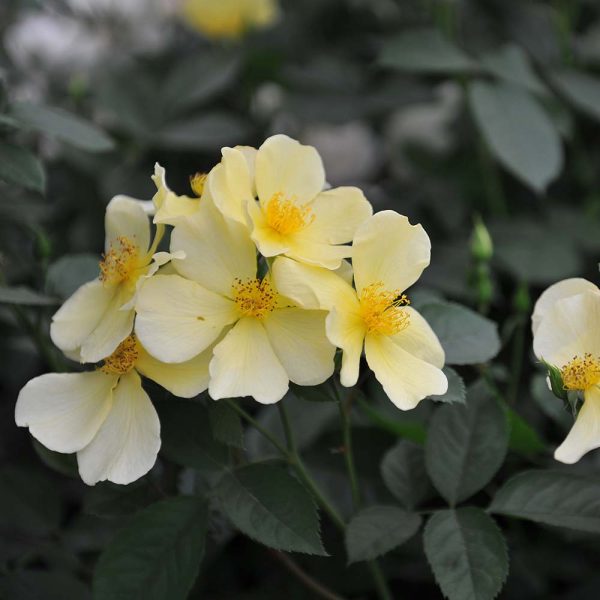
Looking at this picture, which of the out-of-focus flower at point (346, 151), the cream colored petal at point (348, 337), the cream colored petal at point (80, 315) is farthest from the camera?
the out-of-focus flower at point (346, 151)

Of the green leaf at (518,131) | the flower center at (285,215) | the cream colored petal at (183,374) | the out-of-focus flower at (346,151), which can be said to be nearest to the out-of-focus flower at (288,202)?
the flower center at (285,215)

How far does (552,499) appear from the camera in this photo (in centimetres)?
79

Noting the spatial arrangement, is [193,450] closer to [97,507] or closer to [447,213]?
[97,507]

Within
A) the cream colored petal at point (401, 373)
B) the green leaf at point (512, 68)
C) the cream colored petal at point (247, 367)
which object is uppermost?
the cream colored petal at point (401, 373)

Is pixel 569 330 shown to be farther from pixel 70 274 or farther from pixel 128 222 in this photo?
pixel 70 274

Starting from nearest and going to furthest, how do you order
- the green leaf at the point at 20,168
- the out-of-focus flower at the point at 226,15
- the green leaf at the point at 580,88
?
1. the green leaf at the point at 20,168
2. the green leaf at the point at 580,88
3. the out-of-focus flower at the point at 226,15

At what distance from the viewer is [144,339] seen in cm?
69

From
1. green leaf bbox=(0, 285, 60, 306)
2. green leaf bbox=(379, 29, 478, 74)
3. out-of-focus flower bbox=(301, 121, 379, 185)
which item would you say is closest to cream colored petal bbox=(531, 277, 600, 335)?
green leaf bbox=(0, 285, 60, 306)

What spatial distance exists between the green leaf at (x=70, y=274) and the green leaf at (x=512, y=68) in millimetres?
761

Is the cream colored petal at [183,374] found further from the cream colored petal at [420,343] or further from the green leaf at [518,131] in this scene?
the green leaf at [518,131]

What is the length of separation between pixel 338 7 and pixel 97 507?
134cm

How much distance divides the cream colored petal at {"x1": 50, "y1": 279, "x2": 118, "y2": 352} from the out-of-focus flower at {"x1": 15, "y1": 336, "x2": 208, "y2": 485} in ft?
0.11

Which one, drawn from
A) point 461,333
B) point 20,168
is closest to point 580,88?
point 461,333

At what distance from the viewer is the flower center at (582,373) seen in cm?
73
